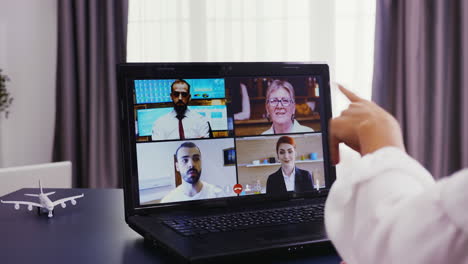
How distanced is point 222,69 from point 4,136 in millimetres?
2711

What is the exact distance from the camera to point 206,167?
3.18 ft

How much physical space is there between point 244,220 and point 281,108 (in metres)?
0.28

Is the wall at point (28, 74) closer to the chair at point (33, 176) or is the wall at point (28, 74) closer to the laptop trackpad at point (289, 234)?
the chair at point (33, 176)

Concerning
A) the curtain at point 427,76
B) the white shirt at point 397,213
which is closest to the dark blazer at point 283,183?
the white shirt at point 397,213

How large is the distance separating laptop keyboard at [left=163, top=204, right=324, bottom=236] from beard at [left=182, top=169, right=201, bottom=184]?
98mm

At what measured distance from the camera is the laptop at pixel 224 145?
36.5 inches

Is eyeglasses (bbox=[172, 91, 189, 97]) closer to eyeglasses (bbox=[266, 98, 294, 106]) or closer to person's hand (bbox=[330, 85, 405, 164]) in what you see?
eyeglasses (bbox=[266, 98, 294, 106])

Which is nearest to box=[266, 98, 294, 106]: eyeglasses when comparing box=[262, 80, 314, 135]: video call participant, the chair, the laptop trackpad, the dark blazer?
box=[262, 80, 314, 135]: video call participant

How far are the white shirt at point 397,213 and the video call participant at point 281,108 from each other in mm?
544

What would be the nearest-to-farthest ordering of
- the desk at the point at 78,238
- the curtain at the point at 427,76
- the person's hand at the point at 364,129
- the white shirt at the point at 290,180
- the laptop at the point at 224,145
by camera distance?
the person's hand at the point at 364,129
the desk at the point at 78,238
the laptop at the point at 224,145
the white shirt at the point at 290,180
the curtain at the point at 427,76

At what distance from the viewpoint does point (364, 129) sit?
54cm

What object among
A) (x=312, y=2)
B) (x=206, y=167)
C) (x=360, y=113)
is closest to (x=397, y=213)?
(x=360, y=113)

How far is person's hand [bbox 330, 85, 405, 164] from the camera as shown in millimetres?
509

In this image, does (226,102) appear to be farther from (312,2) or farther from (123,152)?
(312,2)
